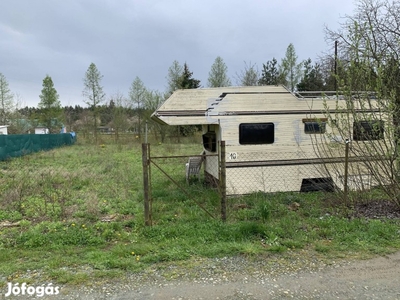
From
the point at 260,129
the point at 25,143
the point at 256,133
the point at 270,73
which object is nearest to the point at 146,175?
the point at 256,133

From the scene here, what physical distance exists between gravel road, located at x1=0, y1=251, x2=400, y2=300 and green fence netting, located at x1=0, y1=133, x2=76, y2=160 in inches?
585

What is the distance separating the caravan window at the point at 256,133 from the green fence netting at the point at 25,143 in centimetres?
1353

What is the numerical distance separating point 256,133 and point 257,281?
4.67m

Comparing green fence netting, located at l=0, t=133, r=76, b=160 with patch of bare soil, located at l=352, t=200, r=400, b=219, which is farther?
green fence netting, located at l=0, t=133, r=76, b=160

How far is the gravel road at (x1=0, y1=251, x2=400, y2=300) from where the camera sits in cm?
271

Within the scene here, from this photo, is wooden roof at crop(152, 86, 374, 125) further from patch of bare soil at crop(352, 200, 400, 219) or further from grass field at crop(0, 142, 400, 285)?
patch of bare soil at crop(352, 200, 400, 219)

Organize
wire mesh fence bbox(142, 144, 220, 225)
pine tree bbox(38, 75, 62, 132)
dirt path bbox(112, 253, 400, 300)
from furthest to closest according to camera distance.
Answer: pine tree bbox(38, 75, 62, 132), wire mesh fence bbox(142, 144, 220, 225), dirt path bbox(112, 253, 400, 300)

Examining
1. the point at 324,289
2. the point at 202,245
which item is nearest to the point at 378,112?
the point at 324,289

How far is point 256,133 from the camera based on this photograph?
7.15 meters

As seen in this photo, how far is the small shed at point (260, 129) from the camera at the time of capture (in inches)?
276

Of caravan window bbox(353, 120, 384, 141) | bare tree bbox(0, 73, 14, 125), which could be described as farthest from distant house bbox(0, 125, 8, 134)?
caravan window bbox(353, 120, 384, 141)

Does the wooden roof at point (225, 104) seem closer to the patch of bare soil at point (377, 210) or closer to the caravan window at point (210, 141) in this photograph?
the caravan window at point (210, 141)

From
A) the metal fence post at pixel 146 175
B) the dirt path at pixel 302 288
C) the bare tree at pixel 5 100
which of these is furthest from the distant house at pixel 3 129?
the dirt path at pixel 302 288

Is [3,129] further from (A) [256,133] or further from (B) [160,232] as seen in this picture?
(B) [160,232]
